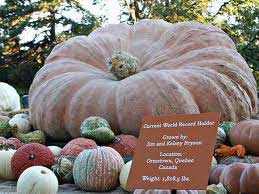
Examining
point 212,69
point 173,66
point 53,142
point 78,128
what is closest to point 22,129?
point 53,142

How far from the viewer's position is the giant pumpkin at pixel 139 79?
457cm

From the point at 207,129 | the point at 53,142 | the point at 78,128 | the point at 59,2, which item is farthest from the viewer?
the point at 59,2

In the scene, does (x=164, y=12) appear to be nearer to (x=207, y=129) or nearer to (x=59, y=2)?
(x=59, y=2)

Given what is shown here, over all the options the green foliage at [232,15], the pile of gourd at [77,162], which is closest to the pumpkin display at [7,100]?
the pile of gourd at [77,162]

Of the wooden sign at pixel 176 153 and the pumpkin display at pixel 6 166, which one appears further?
the pumpkin display at pixel 6 166

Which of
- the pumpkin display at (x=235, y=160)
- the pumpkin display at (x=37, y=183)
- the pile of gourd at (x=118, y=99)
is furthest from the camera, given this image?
the pumpkin display at (x=235, y=160)

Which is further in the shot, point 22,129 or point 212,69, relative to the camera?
point 22,129

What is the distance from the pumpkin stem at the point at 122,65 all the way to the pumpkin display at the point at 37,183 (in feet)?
6.14

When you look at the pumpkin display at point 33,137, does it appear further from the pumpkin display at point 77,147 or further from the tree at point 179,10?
the tree at point 179,10

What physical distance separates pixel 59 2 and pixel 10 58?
3686mm

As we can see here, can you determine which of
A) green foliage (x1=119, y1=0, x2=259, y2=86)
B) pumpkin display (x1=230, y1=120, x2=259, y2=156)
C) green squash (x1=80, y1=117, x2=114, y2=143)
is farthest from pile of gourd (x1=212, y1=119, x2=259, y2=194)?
green foliage (x1=119, y1=0, x2=259, y2=86)

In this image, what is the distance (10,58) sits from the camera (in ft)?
83.5

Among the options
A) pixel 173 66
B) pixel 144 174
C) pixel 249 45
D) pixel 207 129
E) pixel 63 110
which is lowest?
pixel 249 45

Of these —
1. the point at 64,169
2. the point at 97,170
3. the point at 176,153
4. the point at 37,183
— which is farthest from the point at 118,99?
the point at 176,153
